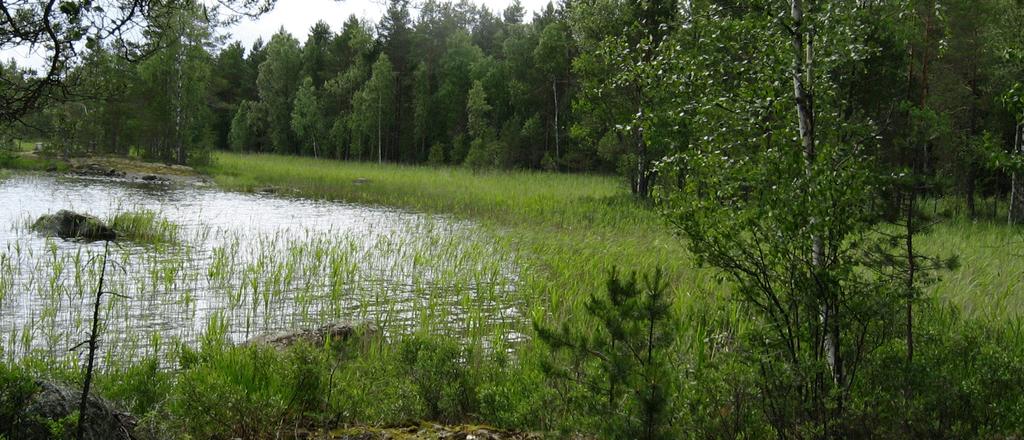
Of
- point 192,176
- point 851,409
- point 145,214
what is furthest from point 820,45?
point 192,176

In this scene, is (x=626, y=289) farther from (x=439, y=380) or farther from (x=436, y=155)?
(x=436, y=155)

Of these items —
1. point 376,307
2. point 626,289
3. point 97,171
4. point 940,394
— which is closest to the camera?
point 626,289

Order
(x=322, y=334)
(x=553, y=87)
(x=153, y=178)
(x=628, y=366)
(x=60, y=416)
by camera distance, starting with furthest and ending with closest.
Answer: (x=553, y=87) → (x=153, y=178) → (x=322, y=334) → (x=628, y=366) → (x=60, y=416)

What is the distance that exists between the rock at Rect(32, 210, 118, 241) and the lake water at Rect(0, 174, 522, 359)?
1.19 feet

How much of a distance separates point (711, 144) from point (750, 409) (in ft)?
5.80

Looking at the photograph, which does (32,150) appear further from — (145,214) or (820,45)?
(820,45)

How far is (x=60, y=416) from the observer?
3.14 metres

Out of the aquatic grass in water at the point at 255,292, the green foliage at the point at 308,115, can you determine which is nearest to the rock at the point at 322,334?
the aquatic grass in water at the point at 255,292

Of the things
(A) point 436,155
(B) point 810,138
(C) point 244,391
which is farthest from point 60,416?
(A) point 436,155

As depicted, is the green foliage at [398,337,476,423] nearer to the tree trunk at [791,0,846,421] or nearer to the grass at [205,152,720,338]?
the grass at [205,152,720,338]

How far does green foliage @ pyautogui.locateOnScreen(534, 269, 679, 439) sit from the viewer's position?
3340 millimetres

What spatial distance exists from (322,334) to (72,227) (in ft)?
32.7

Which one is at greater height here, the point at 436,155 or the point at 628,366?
the point at 436,155

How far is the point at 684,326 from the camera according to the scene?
7.50 meters
